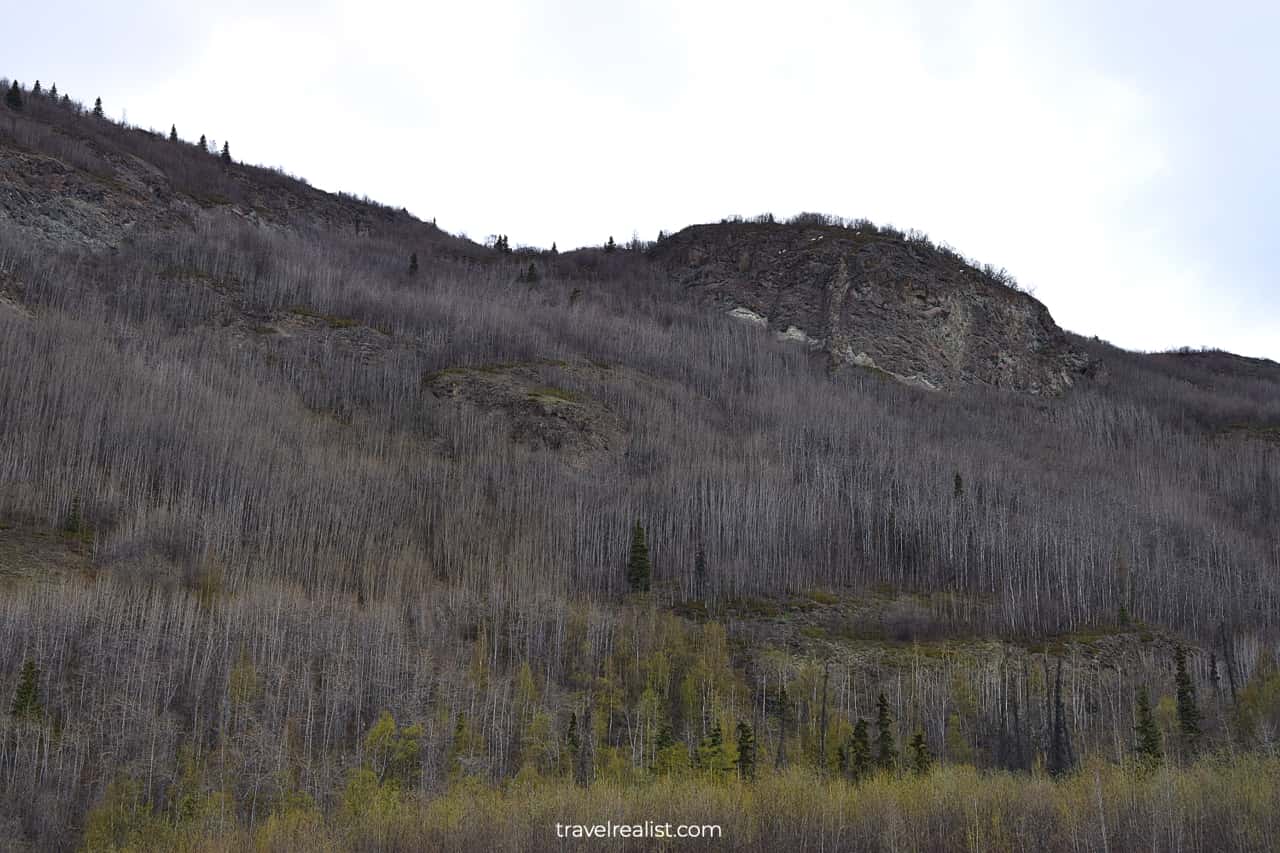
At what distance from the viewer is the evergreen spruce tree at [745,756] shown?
19.2 meters

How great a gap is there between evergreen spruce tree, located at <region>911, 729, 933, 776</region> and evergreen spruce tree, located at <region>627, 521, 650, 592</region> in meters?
8.72

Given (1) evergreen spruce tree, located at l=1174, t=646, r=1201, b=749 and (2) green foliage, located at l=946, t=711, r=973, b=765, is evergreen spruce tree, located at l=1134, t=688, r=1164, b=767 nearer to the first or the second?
(1) evergreen spruce tree, located at l=1174, t=646, r=1201, b=749

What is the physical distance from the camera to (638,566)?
89.5ft

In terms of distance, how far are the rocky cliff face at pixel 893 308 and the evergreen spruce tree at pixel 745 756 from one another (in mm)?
30896

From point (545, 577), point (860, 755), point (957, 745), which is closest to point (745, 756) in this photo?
point (860, 755)

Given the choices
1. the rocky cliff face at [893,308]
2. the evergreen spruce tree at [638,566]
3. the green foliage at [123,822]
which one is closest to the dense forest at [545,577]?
the green foliage at [123,822]

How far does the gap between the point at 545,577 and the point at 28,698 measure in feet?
41.1

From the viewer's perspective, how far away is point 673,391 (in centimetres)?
4034

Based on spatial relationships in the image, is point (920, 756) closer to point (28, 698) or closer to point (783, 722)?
point (783, 722)

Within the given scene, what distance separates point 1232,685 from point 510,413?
2243 centimetres

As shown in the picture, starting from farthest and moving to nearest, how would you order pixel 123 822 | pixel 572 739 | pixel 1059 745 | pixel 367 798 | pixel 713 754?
1. pixel 1059 745
2. pixel 572 739
3. pixel 713 754
4. pixel 367 798
5. pixel 123 822

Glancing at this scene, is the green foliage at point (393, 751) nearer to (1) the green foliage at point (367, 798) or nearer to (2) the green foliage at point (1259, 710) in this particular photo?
(1) the green foliage at point (367, 798)

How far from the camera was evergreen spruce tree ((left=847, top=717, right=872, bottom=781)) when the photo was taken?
64.8 feet

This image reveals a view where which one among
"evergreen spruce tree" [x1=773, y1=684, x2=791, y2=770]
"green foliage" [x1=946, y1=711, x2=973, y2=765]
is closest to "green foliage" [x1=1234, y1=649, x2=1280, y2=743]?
"green foliage" [x1=946, y1=711, x2=973, y2=765]
